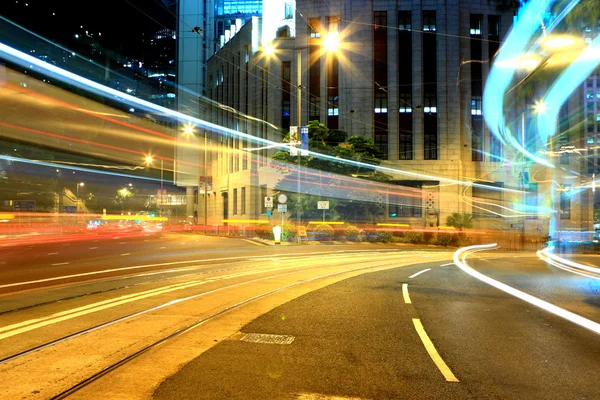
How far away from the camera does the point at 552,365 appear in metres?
5.99

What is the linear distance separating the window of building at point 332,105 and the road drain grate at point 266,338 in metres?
44.5

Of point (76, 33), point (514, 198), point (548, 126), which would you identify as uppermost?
point (76, 33)

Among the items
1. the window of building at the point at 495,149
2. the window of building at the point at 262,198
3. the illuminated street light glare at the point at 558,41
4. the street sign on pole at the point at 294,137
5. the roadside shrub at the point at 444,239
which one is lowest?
the roadside shrub at the point at 444,239

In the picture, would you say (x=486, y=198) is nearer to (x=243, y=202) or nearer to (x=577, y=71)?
(x=243, y=202)

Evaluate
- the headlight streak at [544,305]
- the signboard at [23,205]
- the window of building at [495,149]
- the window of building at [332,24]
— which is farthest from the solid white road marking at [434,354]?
the window of building at [495,149]

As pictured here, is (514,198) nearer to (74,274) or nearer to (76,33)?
(76,33)

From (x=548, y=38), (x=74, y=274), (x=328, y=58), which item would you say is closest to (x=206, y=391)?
(x=548, y=38)

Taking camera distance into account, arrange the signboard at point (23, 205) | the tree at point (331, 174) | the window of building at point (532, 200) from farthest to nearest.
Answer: the window of building at point (532, 200), the tree at point (331, 174), the signboard at point (23, 205)

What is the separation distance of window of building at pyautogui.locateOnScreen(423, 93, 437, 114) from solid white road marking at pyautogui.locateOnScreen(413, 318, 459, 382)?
44331 mm

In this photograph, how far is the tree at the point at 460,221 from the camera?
143 feet

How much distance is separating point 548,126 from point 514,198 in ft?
62.7

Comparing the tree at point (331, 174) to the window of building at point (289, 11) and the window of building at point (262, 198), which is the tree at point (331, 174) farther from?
the window of building at point (289, 11)

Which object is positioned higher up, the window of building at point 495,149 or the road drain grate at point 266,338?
the window of building at point 495,149

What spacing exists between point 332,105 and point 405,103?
7.26 m
